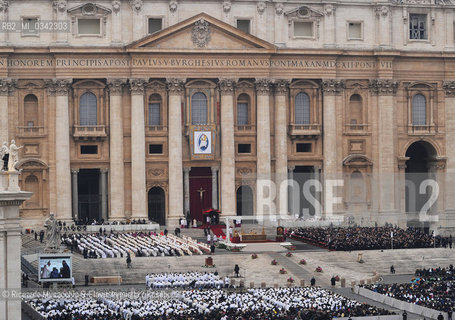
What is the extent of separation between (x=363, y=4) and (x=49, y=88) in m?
36.5

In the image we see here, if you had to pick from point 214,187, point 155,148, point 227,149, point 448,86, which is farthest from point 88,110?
point 448,86

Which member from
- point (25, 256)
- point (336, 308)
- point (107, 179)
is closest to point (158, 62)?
point (107, 179)

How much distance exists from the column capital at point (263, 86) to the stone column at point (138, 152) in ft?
40.6

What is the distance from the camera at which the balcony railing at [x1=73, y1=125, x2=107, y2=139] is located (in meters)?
105

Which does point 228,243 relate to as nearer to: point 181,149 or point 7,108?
point 181,149

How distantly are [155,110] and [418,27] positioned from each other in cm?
3245

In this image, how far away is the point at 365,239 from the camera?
89.4m

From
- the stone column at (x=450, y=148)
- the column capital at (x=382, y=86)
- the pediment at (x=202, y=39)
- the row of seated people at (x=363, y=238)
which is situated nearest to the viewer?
the row of seated people at (x=363, y=238)

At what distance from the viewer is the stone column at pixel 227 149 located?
10662 cm

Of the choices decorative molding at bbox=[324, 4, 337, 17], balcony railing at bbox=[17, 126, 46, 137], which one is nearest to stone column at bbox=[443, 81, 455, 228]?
decorative molding at bbox=[324, 4, 337, 17]

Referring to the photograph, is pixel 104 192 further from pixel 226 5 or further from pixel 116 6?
pixel 226 5

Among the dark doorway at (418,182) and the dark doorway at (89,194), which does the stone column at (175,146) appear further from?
the dark doorway at (418,182)

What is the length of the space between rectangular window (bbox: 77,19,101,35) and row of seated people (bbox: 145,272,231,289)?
37.8 m

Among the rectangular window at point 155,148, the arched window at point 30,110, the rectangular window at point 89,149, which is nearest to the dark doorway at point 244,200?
the rectangular window at point 155,148
